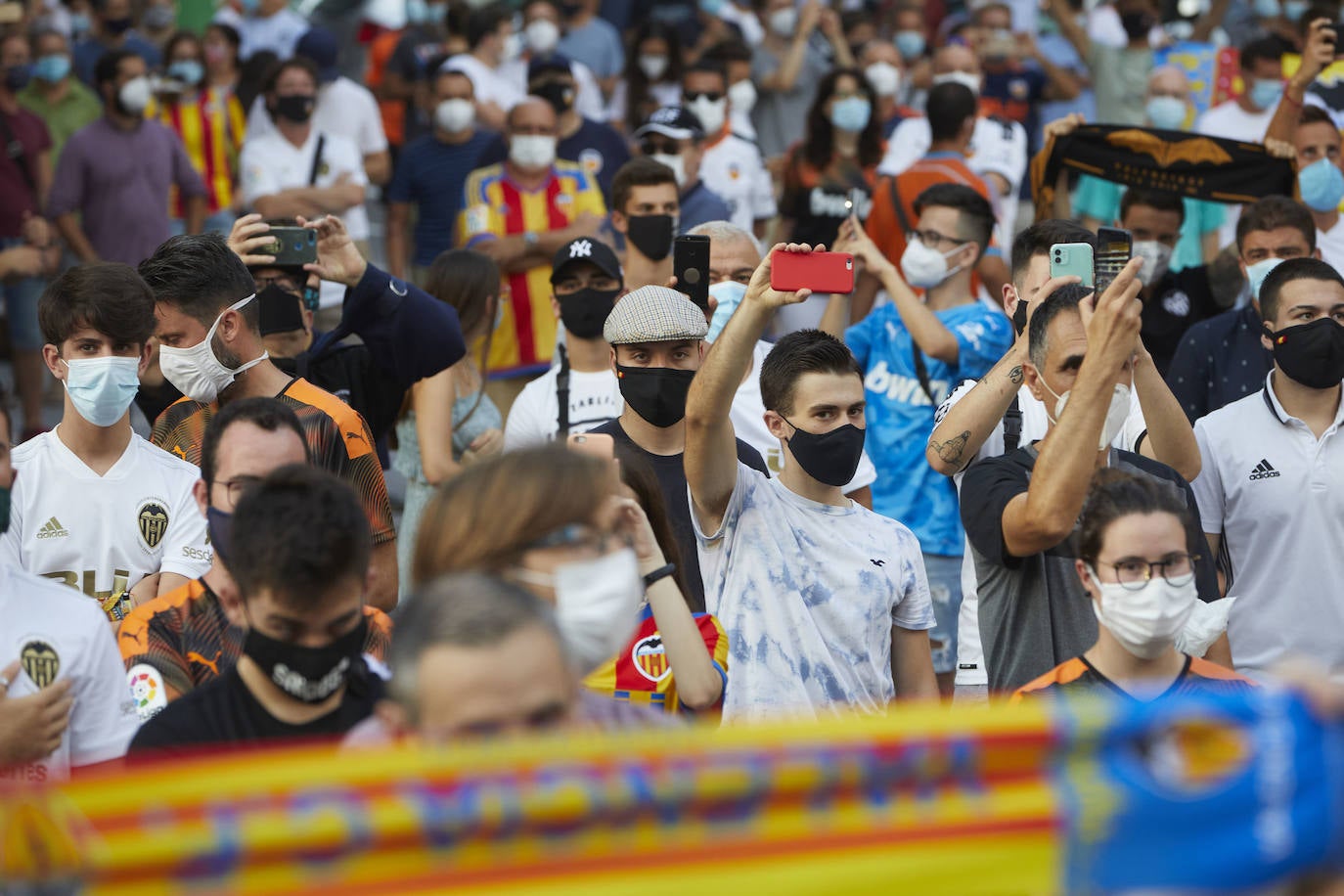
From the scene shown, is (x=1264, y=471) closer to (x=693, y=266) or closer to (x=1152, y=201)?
(x=693, y=266)

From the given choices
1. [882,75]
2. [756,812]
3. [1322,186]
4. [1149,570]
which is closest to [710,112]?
[882,75]

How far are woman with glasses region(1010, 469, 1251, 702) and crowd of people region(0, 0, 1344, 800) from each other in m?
0.01

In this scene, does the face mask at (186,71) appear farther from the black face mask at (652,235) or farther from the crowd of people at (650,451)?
the black face mask at (652,235)

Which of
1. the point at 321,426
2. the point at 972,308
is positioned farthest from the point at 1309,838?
the point at 972,308

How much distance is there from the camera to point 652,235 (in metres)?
7.45

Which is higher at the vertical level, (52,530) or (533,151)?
(533,151)

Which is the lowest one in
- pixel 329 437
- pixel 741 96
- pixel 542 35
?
pixel 329 437

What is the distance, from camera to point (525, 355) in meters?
9.00

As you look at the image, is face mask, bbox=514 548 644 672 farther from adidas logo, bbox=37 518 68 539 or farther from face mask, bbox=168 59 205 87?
face mask, bbox=168 59 205 87

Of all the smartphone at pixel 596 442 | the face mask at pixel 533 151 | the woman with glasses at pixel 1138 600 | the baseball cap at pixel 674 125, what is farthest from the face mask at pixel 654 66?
the woman with glasses at pixel 1138 600

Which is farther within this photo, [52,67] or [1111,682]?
[52,67]

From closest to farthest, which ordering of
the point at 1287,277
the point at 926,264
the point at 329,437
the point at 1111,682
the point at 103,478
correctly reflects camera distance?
the point at 1111,682 → the point at 103,478 → the point at 329,437 → the point at 1287,277 → the point at 926,264

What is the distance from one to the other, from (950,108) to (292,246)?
4.41 meters

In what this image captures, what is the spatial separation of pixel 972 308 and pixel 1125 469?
7.86 feet
